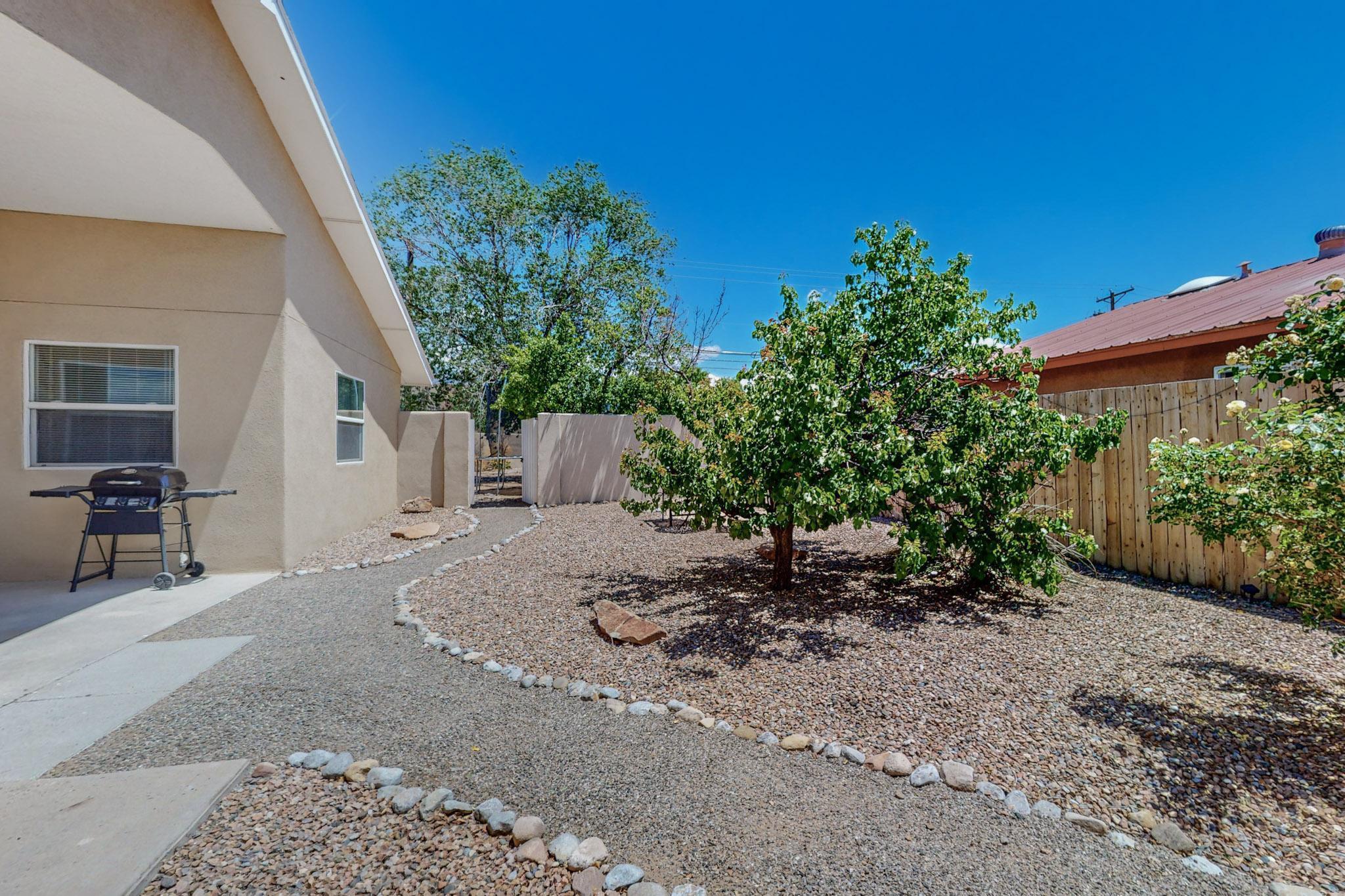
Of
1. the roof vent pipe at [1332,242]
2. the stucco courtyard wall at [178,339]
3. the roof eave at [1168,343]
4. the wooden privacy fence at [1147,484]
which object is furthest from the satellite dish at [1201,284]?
the stucco courtyard wall at [178,339]

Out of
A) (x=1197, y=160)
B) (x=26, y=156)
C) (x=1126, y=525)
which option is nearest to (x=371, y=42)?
(x=26, y=156)

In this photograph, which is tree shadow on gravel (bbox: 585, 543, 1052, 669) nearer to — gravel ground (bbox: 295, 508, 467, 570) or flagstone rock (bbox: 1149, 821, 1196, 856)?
flagstone rock (bbox: 1149, 821, 1196, 856)

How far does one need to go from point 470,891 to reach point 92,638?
13.2 ft

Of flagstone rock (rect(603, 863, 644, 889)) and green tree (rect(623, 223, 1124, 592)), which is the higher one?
green tree (rect(623, 223, 1124, 592))

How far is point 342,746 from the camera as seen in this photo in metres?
2.51

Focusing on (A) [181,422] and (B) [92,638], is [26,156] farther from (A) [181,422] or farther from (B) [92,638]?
(B) [92,638]

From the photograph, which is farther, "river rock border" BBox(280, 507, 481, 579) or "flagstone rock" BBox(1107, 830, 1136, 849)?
"river rock border" BBox(280, 507, 481, 579)

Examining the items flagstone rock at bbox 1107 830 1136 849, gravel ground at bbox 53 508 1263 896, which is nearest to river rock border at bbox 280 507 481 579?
gravel ground at bbox 53 508 1263 896

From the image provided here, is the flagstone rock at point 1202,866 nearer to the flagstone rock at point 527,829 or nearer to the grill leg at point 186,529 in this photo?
the flagstone rock at point 527,829

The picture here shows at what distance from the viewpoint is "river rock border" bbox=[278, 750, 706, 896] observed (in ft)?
5.73

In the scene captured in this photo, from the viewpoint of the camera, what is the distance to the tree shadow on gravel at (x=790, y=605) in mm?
3619

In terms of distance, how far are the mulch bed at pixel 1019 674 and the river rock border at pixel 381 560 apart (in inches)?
55.5

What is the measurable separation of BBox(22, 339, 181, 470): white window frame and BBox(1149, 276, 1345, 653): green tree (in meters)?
8.07

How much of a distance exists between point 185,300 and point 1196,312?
41.0 ft
